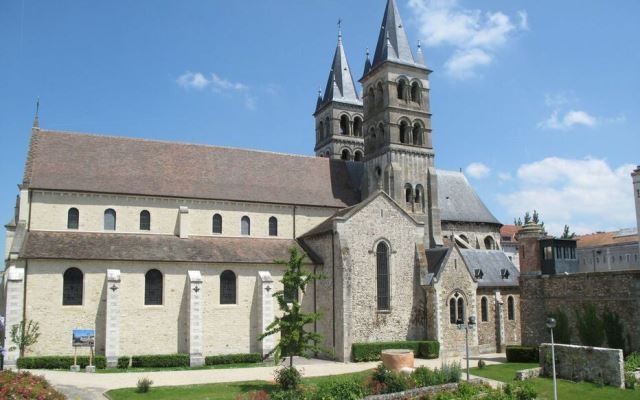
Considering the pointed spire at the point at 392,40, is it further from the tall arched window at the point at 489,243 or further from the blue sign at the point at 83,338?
the blue sign at the point at 83,338

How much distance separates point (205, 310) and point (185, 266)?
2899mm

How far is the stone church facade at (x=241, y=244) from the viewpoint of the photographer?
105 feet

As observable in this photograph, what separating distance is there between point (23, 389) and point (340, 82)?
147 feet

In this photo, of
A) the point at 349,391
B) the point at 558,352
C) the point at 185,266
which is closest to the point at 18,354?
the point at 185,266

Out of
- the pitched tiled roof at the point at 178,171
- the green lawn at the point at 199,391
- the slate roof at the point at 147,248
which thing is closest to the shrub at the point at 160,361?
the slate roof at the point at 147,248

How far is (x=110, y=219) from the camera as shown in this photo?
117 ft

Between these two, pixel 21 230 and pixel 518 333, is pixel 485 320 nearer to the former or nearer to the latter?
pixel 518 333

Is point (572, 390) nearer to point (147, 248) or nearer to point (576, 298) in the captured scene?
point (576, 298)

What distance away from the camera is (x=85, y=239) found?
34094mm

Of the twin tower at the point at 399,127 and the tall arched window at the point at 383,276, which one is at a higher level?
the twin tower at the point at 399,127

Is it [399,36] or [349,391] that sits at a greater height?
[399,36]

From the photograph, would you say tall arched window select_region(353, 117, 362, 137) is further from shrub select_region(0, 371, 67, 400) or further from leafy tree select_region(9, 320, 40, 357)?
shrub select_region(0, 371, 67, 400)

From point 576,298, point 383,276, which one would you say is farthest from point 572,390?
point 383,276

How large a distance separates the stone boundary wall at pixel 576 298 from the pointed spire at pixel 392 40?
20.5 m
